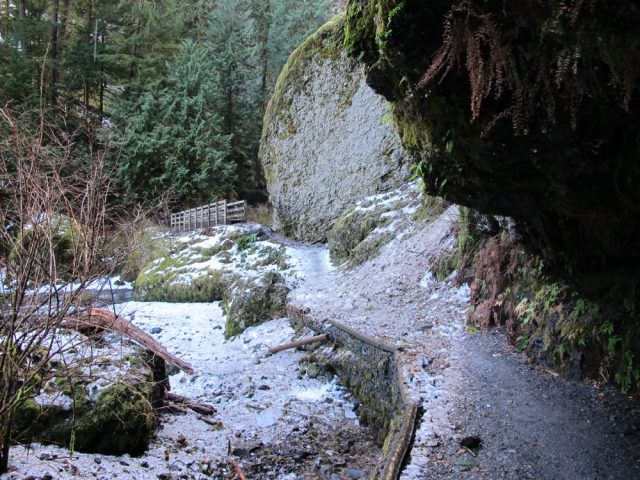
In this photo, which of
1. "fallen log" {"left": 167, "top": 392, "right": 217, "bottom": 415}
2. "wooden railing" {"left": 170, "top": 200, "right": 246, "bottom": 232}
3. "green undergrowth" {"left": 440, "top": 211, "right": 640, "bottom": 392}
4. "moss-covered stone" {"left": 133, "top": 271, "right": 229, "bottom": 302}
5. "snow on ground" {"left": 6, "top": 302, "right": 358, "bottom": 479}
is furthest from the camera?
"wooden railing" {"left": 170, "top": 200, "right": 246, "bottom": 232}

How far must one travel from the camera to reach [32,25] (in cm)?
2169

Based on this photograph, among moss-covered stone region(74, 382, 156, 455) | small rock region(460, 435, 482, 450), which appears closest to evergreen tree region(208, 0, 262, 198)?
moss-covered stone region(74, 382, 156, 455)

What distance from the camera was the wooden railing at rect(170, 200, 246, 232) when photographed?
1956cm

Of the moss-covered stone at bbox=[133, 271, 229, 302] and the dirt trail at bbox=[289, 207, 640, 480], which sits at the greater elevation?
the dirt trail at bbox=[289, 207, 640, 480]

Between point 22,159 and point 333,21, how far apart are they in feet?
50.5

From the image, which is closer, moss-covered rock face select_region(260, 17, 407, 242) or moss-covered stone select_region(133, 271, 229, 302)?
moss-covered stone select_region(133, 271, 229, 302)

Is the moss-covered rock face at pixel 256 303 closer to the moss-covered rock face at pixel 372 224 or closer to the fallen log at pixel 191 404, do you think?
the moss-covered rock face at pixel 372 224

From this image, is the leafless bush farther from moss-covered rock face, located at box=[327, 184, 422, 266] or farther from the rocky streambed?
moss-covered rock face, located at box=[327, 184, 422, 266]

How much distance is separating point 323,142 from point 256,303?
24.4 feet

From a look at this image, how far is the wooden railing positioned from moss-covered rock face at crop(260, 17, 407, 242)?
217 cm

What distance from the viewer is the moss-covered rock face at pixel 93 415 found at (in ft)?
13.7

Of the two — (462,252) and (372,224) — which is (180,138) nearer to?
(372,224)

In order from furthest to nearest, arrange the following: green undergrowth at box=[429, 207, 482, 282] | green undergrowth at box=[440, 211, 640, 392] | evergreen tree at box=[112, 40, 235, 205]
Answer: evergreen tree at box=[112, 40, 235, 205], green undergrowth at box=[429, 207, 482, 282], green undergrowth at box=[440, 211, 640, 392]

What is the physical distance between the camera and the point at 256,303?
35.1 feet
